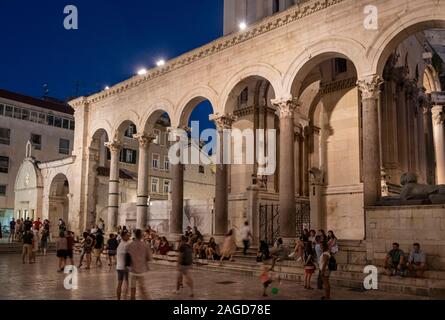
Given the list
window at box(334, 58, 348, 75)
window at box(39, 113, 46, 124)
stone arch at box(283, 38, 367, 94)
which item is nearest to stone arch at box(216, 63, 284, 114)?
stone arch at box(283, 38, 367, 94)

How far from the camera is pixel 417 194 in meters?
13.0

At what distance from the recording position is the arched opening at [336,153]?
61.8 ft

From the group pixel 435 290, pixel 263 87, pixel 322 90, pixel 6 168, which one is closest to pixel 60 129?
pixel 6 168

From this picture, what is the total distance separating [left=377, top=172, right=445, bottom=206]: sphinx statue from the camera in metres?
12.5

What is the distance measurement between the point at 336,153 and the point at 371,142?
208 inches

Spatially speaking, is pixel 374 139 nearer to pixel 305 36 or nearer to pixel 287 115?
pixel 287 115

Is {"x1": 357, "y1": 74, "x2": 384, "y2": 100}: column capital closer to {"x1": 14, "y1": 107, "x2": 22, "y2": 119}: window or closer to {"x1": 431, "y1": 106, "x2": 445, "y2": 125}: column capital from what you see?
{"x1": 431, "y1": 106, "x2": 445, "y2": 125}: column capital

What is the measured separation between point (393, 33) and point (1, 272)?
1526 cm

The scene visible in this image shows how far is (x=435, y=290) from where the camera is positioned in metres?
11.0

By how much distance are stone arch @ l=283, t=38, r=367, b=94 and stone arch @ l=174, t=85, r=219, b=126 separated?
4.40m

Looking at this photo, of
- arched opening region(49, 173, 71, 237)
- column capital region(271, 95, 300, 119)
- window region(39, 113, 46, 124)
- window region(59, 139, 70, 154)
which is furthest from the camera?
window region(59, 139, 70, 154)

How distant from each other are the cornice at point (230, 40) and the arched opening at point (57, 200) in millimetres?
7775

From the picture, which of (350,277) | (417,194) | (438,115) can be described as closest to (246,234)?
(350,277)

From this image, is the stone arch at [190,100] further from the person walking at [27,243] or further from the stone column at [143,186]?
the person walking at [27,243]
